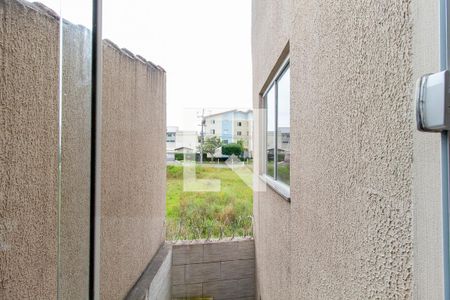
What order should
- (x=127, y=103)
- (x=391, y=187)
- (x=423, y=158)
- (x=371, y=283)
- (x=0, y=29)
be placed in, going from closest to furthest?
(x=423, y=158) → (x=391, y=187) → (x=371, y=283) → (x=0, y=29) → (x=127, y=103)

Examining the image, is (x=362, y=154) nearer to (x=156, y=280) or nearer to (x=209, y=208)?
(x=156, y=280)

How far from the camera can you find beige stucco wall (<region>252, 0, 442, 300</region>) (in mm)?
730

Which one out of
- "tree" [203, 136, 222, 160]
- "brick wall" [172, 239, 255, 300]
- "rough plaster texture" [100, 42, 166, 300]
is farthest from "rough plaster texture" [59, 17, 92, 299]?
"tree" [203, 136, 222, 160]

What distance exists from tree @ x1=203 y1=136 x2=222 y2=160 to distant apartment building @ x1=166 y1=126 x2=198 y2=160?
0.63 feet

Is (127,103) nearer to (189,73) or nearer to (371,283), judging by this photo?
(189,73)

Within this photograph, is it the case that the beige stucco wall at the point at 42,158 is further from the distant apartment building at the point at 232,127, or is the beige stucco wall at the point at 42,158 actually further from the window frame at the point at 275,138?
the distant apartment building at the point at 232,127

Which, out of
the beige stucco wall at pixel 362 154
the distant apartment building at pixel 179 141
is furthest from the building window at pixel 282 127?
the distant apartment building at pixel 179 141

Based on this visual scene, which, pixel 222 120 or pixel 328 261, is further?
pixel 222 120

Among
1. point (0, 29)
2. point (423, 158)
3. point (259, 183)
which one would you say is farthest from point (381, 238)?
point (259, 183)

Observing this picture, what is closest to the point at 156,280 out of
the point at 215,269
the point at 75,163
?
the point at 215,269

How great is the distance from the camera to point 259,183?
461 centimetres

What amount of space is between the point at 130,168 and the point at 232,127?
2.58m

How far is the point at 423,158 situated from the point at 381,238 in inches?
12.8

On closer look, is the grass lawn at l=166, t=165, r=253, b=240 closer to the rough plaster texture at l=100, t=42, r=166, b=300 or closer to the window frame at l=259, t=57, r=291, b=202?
the rough plaster texture at l=100, t=42, r=166, b=300
